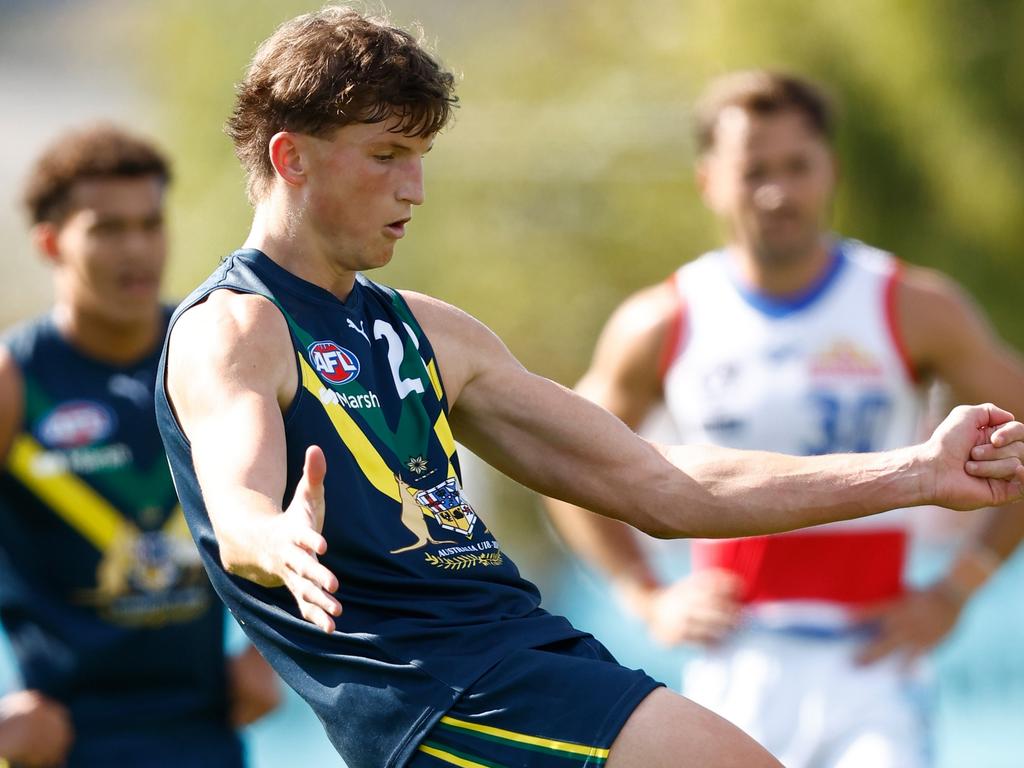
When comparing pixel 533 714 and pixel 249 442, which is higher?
pixel 249 442

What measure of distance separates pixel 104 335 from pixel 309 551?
372 cm

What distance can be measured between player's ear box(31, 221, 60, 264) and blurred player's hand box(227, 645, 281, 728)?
1761 millimetres

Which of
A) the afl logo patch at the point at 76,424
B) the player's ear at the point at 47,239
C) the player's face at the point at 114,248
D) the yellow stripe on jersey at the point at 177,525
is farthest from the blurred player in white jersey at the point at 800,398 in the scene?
the player's ear at the point at 47,239

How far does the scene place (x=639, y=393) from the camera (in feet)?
22.4

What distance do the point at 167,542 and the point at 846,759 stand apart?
8.40ft

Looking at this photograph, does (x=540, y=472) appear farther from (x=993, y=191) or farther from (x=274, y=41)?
(x=993, y=191)

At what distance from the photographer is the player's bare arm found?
2.96 metres

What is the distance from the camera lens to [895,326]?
6.51 meters

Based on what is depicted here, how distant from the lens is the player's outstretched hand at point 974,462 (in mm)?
3693

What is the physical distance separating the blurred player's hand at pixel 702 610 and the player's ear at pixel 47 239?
2766mm

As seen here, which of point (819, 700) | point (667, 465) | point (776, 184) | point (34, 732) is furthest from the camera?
point (776, 184)

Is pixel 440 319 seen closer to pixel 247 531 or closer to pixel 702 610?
pixel 247 531

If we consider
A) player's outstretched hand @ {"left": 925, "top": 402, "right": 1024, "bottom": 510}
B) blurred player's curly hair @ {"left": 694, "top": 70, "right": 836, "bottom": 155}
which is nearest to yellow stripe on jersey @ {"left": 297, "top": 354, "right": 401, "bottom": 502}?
player's outstretched hand @ {"left": 925, "top": 402, "right": 1024, "bottom": 510}

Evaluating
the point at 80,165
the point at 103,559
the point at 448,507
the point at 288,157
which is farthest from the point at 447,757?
the point at 80,165
